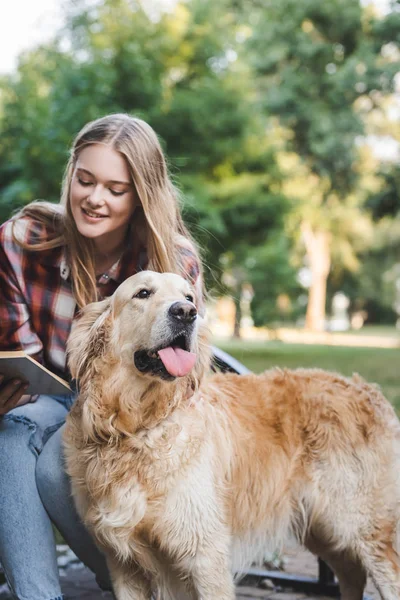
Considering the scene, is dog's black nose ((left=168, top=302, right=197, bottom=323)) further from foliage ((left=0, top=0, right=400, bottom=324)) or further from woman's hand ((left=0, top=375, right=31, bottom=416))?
foliage ((left=0, top=0, right=400, bottom=324))

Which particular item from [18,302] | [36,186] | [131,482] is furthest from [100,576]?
[36,186]

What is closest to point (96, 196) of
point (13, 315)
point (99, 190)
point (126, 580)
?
point (99, 190)

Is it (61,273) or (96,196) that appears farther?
(61,273)

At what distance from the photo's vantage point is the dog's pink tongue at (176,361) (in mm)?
2451

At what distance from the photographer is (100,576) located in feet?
9.62

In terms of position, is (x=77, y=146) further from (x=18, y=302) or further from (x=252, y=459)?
(x=252, y=459)

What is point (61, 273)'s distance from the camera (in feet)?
9.51

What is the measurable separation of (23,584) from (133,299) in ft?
3.50

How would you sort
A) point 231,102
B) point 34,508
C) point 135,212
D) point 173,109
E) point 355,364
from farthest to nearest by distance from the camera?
1. point 355,364
2. point 231,102
3. point 173,109
4. point 135,212
5. point 34,508

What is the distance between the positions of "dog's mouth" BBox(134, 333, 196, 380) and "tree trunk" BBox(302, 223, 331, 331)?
3007 centimetres

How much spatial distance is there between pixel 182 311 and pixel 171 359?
0.17 meters

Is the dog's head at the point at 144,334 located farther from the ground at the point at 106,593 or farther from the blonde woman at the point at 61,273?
the ground at the point at 106,593

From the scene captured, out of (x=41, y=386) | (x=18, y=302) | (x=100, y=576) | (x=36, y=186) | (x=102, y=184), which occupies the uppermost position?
(x=36, y=186)

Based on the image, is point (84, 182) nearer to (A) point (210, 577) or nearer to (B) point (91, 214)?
(B) point (91, 214)
